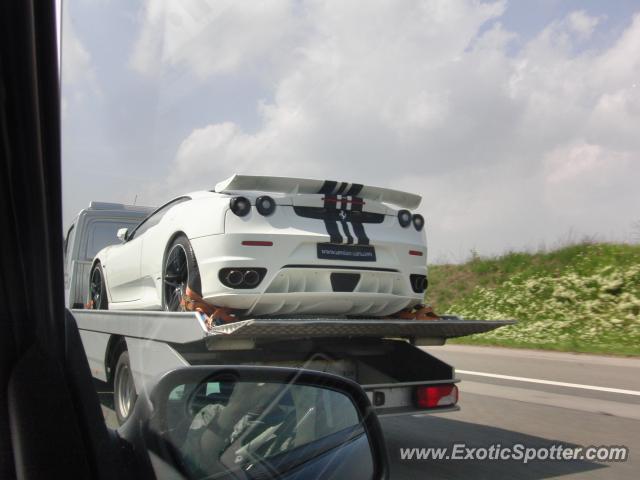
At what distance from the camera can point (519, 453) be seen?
5.23 metres

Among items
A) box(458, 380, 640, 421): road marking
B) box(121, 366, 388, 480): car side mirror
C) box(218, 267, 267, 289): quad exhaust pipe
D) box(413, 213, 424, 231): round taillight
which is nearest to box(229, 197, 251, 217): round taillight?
box(218, 267, 267, 289): quad exhaust pipe

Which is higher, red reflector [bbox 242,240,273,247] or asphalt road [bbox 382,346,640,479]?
red reflector [bbox 242,240,273,247]

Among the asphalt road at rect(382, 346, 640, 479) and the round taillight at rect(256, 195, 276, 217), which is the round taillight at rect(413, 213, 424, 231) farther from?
the asphalt road at rect(382, 346, 640, 479)

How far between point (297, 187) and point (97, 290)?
292cm

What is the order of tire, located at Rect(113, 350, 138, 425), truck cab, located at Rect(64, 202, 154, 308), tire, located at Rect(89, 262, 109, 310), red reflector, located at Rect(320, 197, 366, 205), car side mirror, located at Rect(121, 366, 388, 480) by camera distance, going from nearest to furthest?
car side mirror, located at Rect(121, 366, 388, 480) → tire, located at Rect(113, 350, 138, 425) → red reflector, located at Rect(320, 197, 366, 205) → tire, located at Rect(89, 262, 109, 310) → truck cab, located at Rect(64, 202, 154, 308)

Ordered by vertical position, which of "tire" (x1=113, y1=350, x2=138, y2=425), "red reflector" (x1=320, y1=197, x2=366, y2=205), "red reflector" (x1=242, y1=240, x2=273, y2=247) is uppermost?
"red reflector" (x1=320, y1=197, x2=366, y2=205)

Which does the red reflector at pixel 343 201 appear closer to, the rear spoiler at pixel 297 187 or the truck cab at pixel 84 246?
the rear spoiler at pixel 297 187

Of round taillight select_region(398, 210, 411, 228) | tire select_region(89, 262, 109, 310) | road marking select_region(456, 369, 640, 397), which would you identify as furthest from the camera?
road marking select_region(456, 369, 640, 397)

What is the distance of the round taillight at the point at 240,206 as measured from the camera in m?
4.66

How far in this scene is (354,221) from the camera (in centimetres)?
498

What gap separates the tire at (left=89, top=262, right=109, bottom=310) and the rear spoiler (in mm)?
2295

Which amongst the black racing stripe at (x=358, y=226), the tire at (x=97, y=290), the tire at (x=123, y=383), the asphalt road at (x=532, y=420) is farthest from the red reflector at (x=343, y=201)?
the tire at (x=97, y=290)

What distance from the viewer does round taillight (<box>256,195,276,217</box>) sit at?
15.4ft

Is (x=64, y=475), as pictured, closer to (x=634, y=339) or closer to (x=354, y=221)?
(x=354, y=221)
